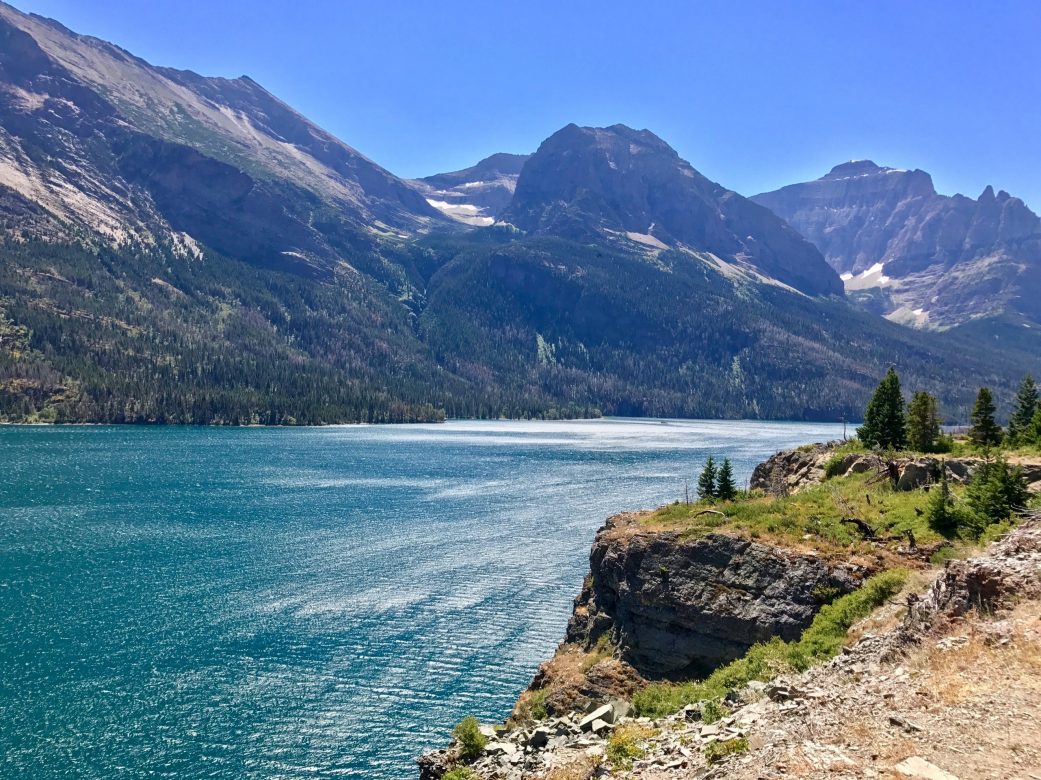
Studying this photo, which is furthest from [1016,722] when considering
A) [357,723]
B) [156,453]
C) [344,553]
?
[156,453]

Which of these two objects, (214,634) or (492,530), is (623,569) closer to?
(214,634)

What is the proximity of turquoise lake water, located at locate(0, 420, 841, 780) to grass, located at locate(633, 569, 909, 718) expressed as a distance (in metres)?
18.2

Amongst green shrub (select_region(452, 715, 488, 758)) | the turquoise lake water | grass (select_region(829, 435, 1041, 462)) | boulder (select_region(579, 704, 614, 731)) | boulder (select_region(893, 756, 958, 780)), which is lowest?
the turquoise lake water

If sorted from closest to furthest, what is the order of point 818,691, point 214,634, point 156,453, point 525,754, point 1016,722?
point 1016,722, point 818,691, point 525,754, point 214,634, point 156,453

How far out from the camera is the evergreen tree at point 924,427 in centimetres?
5072

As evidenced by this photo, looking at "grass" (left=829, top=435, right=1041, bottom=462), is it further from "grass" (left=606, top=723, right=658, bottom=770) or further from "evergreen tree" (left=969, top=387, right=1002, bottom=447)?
"grass" (left=606, top=723, right=658, bottom=770)

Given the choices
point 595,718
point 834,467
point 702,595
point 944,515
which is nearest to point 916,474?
point 834,467

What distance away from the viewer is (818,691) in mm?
20156

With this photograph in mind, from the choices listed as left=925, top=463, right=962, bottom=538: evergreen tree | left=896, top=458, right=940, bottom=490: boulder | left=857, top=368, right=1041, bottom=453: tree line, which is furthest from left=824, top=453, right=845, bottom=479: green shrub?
left=925, top=463, right=962, bottom=538: evergreen tree

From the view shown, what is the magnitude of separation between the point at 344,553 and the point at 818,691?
237 ft

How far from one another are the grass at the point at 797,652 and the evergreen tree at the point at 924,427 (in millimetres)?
25152

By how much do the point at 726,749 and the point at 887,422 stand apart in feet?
149

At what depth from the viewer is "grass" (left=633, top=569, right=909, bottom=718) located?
26.7 meters

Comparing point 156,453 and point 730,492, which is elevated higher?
point 730,492
